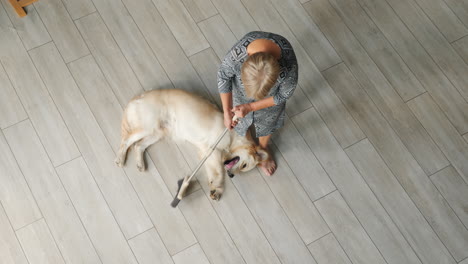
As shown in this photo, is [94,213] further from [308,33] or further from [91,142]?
[308,33]

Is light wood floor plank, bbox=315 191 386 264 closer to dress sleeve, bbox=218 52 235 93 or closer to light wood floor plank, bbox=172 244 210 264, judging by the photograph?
light wood floor plank, bbox=172 244 210 264

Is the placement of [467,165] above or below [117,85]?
below

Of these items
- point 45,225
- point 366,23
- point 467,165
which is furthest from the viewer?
point 366,23

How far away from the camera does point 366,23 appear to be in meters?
3.01

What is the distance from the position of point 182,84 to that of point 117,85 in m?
0.43

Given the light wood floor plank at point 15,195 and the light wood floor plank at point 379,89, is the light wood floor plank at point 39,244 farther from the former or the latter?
the light wood floor plank at point 379,89

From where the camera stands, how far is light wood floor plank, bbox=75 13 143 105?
278 centimetres

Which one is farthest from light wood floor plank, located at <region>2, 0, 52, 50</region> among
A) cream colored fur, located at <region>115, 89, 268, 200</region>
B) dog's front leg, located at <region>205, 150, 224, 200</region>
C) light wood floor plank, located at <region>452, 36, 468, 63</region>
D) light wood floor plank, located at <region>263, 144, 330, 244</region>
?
light wood floor plank, located at <region>452, 36, 468, 63</region>

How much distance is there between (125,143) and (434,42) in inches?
88.1

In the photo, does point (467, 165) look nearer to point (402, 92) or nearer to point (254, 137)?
point (402, 92)

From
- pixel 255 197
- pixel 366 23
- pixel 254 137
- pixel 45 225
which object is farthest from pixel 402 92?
pixel 45 225

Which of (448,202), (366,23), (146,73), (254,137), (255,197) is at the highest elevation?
(146,73)

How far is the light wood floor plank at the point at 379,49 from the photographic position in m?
2.87

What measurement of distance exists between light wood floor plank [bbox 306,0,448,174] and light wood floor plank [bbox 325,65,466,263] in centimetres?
5
